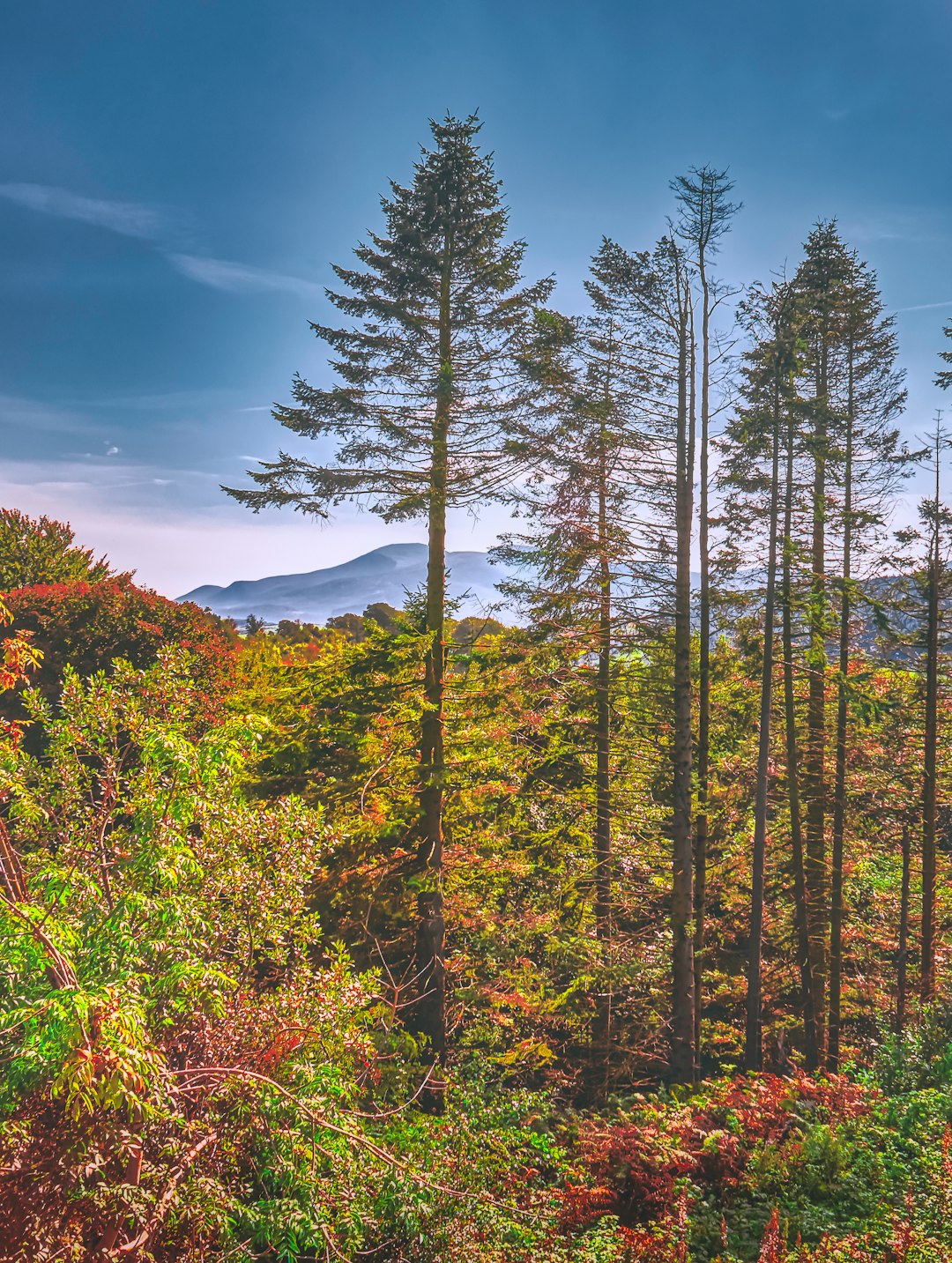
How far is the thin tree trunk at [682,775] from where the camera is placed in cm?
1076

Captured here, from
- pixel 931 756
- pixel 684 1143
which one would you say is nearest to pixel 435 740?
pixel 684 1143

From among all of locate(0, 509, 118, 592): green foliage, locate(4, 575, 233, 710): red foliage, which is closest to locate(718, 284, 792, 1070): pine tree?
locate(4, 575, 233, 710): red foliage

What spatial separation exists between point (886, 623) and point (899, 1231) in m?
10.9

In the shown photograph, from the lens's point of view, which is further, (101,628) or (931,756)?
(101,628)

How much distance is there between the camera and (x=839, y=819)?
1395 centimetres

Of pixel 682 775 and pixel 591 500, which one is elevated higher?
pixel 591 500

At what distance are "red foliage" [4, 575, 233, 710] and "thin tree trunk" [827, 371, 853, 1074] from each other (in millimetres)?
14987

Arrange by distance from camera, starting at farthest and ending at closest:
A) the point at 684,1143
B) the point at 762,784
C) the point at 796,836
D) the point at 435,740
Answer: the point at 796,836
the point at 762,784
the point at 435,740
the point at 684,1143

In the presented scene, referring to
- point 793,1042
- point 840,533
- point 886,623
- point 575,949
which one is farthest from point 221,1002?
point 793,1042

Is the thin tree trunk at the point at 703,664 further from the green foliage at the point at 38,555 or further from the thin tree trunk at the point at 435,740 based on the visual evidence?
the green foliage at the point at 38,555

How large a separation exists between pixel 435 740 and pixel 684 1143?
258 inches

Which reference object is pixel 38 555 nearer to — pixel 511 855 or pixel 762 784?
pixel 511 855

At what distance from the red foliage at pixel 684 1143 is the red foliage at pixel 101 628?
13386 mm

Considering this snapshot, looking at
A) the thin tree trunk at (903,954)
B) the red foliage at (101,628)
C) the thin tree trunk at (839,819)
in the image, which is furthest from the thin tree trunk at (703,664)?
the red foliage at (101,628)
